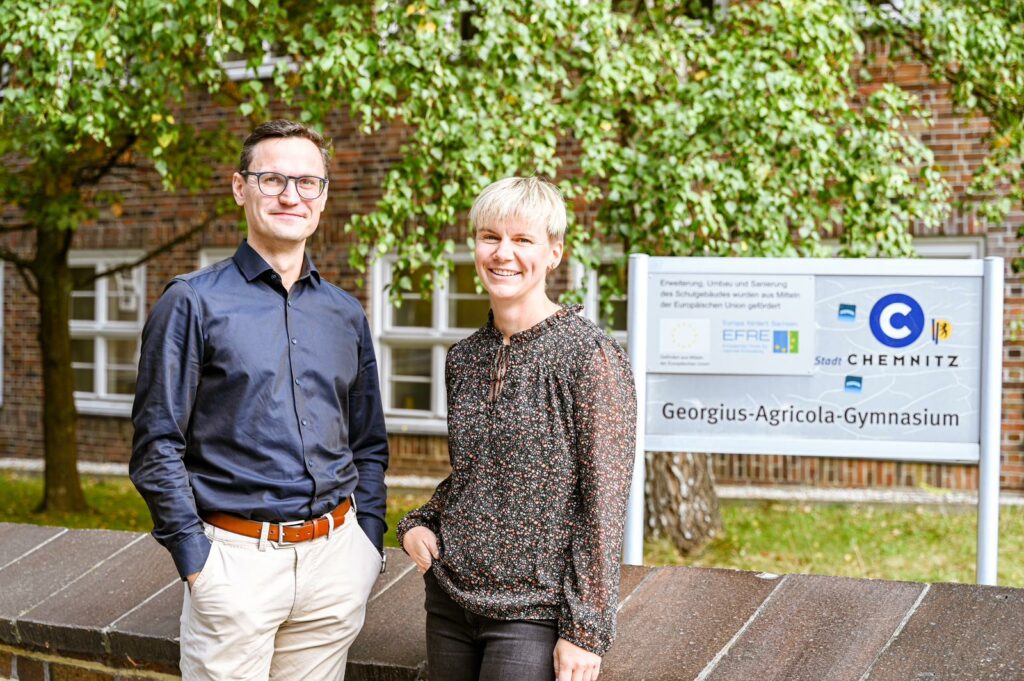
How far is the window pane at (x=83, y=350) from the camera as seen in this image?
1298 cm

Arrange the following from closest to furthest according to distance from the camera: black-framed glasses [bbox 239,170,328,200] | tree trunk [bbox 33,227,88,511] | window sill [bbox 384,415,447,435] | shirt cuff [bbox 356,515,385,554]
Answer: black-framed glasses [bbox 239,170,328,200], shirt cuff [bbox 356,515,385,554], tree trunk [bbox 33,227,88,511], window sill [bbox 384,415,447,435]

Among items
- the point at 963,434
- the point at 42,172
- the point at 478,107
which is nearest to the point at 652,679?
the point at 963,434

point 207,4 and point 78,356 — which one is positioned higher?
point 207,4

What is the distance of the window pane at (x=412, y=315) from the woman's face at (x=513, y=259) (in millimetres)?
9036

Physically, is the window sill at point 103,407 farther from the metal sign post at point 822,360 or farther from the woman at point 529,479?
the woman at point 529,479

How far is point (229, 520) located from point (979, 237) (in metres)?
8.35

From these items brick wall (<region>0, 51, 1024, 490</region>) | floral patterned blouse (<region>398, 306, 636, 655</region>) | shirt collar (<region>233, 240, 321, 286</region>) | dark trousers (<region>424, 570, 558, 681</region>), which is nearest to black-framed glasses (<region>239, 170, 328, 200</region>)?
shirt collar (<region>233, 240, 321, 286</region>)

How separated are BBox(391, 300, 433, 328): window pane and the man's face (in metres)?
8.74

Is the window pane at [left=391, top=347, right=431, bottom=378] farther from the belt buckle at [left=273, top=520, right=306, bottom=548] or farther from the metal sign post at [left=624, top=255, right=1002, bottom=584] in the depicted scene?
the belt buckle at [left=273, top=520, right=306, bottom=548]

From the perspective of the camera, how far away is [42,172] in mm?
8219

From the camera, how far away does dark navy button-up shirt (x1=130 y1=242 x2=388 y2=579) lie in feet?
7.25

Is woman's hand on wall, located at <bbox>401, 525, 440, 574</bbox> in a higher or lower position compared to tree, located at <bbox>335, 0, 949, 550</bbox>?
lower

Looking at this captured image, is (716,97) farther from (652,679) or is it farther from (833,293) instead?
(652,679)

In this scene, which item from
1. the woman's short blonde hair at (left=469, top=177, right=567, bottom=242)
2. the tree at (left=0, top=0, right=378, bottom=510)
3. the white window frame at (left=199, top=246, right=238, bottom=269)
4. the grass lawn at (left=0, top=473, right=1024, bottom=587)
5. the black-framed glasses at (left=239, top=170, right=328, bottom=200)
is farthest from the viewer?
the white window frame at (left=199, top=246, right=238, bottom=269)
